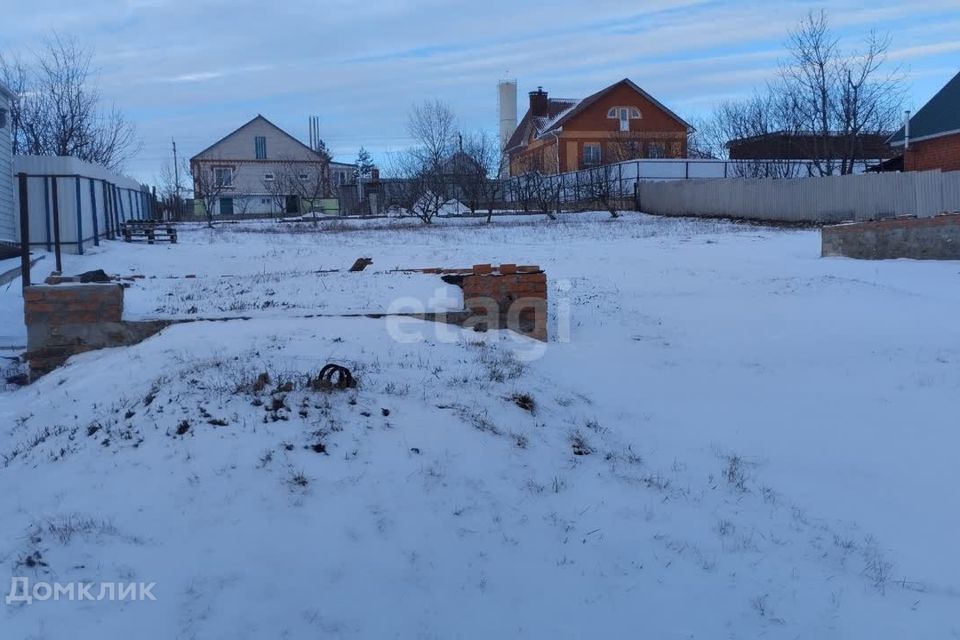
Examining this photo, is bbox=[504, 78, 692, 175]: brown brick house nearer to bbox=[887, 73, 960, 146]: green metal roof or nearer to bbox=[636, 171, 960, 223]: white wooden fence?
bbox=[636, 171, 960, 223]: white wooden fence

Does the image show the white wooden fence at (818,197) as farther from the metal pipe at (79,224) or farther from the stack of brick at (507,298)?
the metal pipe at (79,224)

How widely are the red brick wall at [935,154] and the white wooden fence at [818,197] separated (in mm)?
5144

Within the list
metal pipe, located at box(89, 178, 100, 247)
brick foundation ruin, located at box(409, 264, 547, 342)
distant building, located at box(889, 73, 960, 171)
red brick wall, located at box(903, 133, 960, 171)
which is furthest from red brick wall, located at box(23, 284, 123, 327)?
red brick wall, located at box(903, 133, 960, 171)

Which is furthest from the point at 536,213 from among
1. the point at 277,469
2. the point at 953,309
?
the point at 277,469

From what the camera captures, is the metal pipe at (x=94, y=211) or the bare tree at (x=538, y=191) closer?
the metal pipe at (x=94, y=211)

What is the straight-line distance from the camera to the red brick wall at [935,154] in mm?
26359

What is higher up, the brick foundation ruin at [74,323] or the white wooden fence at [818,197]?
the white wooden fence at [818,197]

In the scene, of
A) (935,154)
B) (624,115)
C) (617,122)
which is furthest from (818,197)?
(624,115)

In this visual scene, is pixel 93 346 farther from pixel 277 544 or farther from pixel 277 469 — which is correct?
pixel 277 544

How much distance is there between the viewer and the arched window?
48.0 metres

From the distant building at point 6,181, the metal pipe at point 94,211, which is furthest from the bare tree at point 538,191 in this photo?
the distant building at point 6,181

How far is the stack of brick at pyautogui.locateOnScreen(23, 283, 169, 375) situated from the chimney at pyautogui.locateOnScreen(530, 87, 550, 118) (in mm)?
46485

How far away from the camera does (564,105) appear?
5272cm

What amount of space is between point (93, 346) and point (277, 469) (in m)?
3.46
